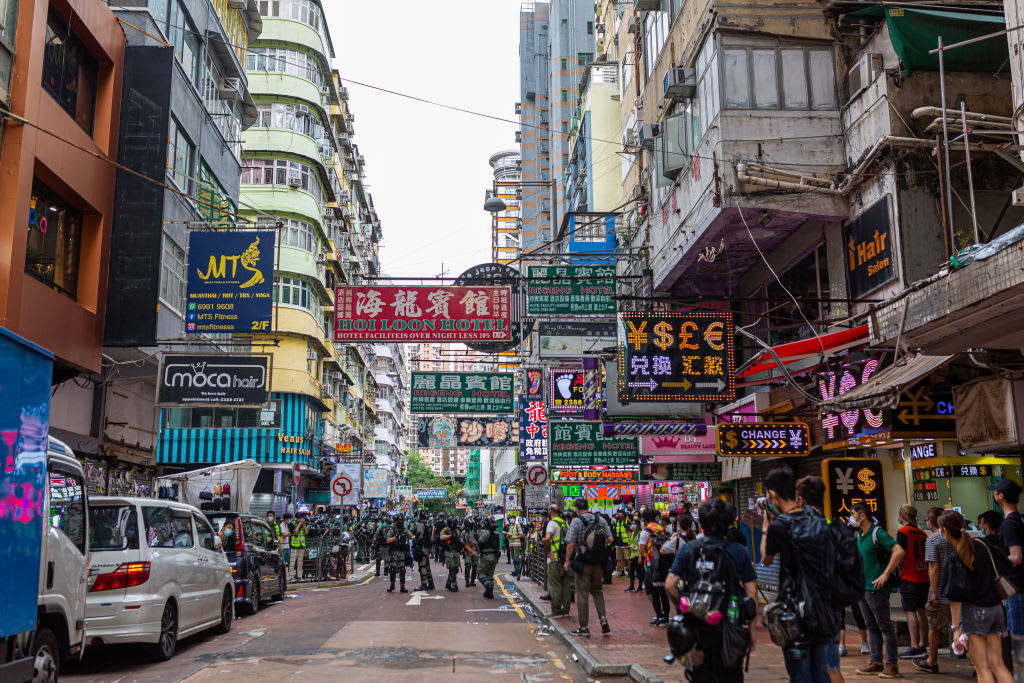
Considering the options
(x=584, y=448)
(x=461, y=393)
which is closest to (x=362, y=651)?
(x=584, y=448)

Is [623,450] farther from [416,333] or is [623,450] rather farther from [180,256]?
[180,256]

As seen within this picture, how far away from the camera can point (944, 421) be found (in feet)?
37.5

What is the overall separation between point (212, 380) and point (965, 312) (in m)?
12.9

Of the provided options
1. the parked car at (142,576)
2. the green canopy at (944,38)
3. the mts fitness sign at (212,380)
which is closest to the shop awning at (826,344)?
the green canopy at (944,38)

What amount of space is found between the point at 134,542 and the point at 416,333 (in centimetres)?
786

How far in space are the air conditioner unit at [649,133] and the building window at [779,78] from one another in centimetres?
462

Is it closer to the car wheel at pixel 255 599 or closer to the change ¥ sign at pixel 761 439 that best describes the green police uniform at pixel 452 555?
the car wheel at pixel 255 599

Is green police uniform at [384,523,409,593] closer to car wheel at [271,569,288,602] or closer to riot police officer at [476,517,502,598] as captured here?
riot police officer at [476,517,502,598]

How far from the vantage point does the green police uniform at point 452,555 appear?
22.0 meters

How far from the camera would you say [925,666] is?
9.68 m

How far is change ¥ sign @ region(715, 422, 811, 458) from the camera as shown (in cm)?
1349

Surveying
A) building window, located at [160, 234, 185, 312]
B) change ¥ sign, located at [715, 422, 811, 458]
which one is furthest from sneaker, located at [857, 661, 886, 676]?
building window, located at [160, 234, 185, 312]

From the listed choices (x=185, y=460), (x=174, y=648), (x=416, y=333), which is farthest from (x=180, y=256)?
(x=185, y=460)

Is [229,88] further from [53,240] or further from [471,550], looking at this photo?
[471,550]
